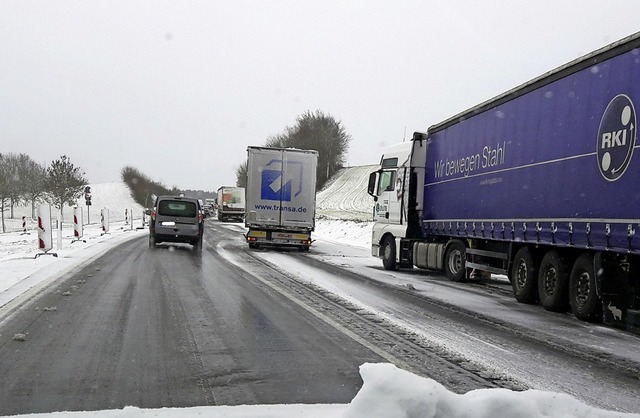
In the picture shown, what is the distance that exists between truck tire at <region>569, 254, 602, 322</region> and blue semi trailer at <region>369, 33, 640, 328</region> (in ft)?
0.06

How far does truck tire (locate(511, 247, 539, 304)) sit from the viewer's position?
10.3m

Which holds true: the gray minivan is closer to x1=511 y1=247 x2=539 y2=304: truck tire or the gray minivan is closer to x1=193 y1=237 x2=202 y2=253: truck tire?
x1=193 y1=237 x2=202 y2=253: truck tire

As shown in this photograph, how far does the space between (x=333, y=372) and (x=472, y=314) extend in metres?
4.22

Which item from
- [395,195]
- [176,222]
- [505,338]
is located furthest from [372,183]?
[505,338]

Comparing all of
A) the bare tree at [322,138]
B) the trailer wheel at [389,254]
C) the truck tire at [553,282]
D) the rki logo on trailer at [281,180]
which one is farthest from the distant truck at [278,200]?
the bare tree at [322,138]

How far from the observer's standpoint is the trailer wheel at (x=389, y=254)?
1623 centimetres

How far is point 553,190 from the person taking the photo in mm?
9367

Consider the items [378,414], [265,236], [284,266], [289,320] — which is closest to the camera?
[378,414]

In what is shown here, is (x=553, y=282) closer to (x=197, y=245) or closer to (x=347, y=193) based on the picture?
(x=197, y=245)

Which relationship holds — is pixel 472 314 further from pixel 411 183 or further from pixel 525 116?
Answer: pixel 411 183

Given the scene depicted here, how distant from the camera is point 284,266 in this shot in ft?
51.3

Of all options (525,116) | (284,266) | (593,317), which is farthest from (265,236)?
(593,317)

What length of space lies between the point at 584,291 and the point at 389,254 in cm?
785

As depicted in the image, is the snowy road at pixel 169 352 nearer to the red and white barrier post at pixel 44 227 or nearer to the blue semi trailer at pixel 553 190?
the blue semi trailer at pixel 553 190
